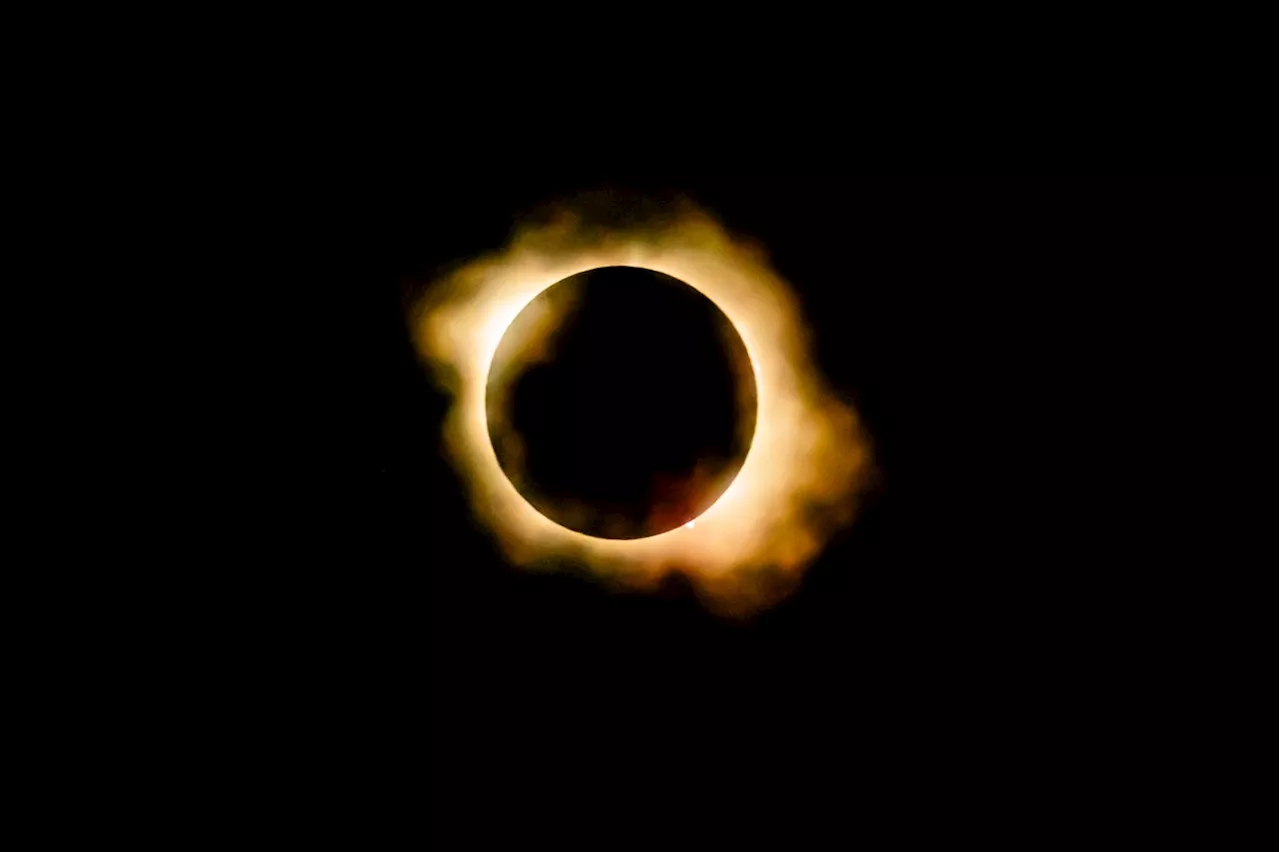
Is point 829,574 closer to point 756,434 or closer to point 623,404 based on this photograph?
point 756,434

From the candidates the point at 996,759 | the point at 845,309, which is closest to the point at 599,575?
the point at 845,309

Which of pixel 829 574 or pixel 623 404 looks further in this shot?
pixel 829 574

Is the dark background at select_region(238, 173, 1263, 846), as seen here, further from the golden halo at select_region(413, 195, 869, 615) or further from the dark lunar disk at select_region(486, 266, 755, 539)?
the dark lunar disk at select_region(486, 266, 755, 539)

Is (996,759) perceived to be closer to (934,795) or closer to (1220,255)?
(934,795)

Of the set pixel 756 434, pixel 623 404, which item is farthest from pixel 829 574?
pixel 623 404

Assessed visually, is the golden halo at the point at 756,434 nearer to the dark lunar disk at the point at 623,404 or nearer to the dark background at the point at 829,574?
the dark background at the point at 829,574

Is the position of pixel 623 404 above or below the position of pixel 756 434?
A: below

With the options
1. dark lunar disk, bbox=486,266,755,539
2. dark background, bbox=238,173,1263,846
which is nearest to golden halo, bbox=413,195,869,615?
dark background, bbox=238,173,1263,846
